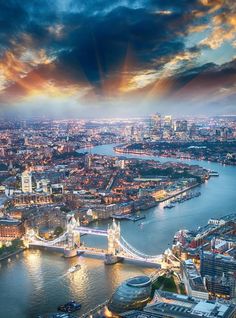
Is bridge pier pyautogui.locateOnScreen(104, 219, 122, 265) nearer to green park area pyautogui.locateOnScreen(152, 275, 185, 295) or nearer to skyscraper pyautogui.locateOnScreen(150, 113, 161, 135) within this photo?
green park area pyautogui.locateOnScreen(152, 275, 185, 295)

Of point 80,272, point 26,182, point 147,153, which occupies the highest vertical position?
point 147,153

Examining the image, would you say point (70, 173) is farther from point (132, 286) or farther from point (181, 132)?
A: point (181, 132)

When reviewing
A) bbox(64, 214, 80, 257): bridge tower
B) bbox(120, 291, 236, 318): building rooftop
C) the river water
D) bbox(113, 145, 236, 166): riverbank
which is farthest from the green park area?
bbox(113, 145, 236, 166): riverbank

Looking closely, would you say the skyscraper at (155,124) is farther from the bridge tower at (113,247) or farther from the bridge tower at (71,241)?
the bridge tower at (113,247)

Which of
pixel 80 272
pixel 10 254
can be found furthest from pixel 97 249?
pixel 10 254

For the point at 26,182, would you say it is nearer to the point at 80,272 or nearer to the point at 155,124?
the point at 80,272

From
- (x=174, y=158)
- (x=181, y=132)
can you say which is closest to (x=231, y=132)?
(x=181, y=132)
